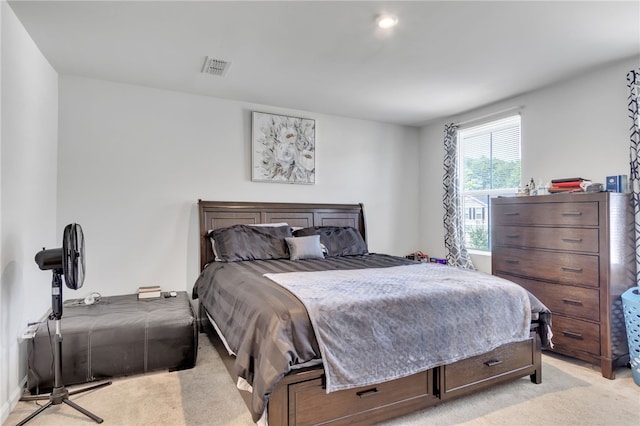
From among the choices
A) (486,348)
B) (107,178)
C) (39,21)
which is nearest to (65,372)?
(107,178)

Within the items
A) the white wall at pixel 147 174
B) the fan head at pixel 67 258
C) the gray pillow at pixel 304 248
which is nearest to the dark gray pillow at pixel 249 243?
the gray pillow at pixel 304 248

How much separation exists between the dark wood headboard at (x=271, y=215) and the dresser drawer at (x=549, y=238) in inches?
68.3

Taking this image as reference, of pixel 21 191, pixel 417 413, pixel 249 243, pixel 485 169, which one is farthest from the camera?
pixel 485 169

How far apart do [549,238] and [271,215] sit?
275cm

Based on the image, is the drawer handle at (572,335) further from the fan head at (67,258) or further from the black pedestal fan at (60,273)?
the fan head at (67,258)

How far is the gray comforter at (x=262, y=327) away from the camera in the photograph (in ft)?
5.30

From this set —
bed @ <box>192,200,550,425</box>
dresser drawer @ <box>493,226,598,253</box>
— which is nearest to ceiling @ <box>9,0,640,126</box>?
dresser drawer @ <box>493,226,598,253</box>

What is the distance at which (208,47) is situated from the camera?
8.80 ft

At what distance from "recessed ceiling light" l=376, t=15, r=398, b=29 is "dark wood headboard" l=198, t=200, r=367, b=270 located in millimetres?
2270

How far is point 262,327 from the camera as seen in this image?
175 cm

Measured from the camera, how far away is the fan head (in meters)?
2.08

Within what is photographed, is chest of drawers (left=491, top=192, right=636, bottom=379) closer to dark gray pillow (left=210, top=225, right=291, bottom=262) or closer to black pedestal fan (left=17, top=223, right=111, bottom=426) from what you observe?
dark gray pillow (left=210, top=225, right=291, bottom=262)

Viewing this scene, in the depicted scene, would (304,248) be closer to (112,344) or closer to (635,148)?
(112,344)

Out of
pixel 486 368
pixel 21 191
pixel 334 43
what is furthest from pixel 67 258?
pixel 486 368
